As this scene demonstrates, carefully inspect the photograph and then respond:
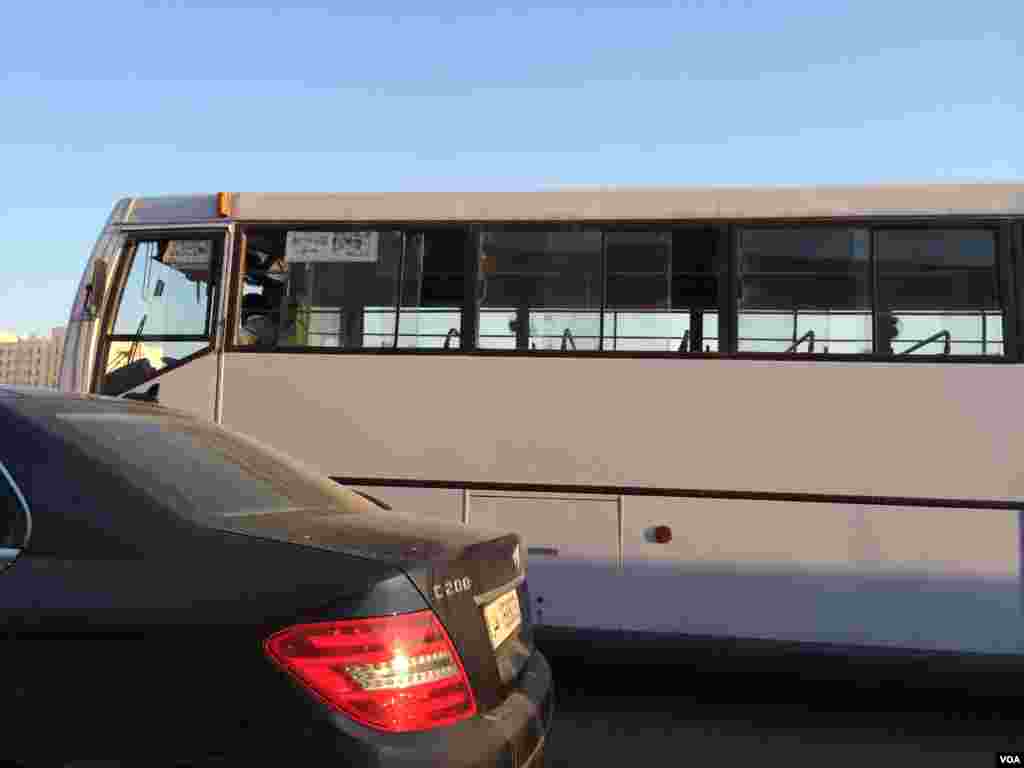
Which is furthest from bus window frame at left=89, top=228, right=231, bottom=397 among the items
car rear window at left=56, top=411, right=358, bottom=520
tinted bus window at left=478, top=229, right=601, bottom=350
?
car rear window at left=56, top=411, right=358, bottom=520

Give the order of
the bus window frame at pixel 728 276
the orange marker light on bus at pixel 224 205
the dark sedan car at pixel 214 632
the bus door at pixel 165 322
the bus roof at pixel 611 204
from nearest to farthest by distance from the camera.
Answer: the dark sedan car at pixel 214 632 < the bus window frame at pixel 728 276 < the bus roof at pixel 611 204 < the bus door at pixel 165 322 < the orange marker light on bus at pixel 224 205

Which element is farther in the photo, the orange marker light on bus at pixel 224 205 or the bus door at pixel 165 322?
the orange marker light on bus at pixel 224 205

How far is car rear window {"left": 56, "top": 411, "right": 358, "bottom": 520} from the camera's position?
254 centimetres

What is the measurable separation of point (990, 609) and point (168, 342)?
244 inches

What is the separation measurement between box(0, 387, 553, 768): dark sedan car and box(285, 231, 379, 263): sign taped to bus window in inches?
164

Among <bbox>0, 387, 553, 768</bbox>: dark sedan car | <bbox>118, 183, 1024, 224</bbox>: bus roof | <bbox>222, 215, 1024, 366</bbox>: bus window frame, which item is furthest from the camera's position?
<bbox>118, 183, 1024, 224</bbox>: bus roof

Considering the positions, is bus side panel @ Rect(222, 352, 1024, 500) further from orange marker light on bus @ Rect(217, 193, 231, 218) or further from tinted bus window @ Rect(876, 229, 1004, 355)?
orange marker light on bus @ Rect(217, 193, 231, 218)

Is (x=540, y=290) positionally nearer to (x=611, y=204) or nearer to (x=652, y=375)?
(x=611, y=204)

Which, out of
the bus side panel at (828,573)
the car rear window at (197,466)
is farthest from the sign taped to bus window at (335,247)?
the car rear window at (197,466)

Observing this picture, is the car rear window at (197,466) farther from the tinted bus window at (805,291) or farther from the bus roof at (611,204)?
the tinted bus window at (805,291)

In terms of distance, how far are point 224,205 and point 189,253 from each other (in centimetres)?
48

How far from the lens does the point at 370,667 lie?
7.07 feet

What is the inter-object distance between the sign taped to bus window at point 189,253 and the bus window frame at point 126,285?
42 millimetres

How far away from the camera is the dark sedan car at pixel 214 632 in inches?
83.4
